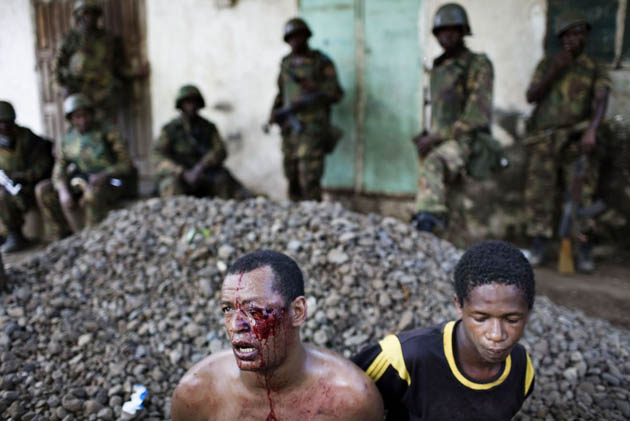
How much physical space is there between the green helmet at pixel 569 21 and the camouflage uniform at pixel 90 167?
431 cm

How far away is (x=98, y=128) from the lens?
17.4 ft

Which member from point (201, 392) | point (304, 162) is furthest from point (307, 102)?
point (201, 392)

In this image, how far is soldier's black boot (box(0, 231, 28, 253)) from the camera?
5.25 meters

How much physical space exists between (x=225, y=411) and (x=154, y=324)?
4.06ft

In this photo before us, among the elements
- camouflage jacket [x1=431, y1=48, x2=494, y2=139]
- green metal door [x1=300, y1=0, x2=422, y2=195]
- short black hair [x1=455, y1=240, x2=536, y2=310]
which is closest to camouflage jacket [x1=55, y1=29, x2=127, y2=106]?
green metal door [x1=300, y1=0, x2=422, y2=195]

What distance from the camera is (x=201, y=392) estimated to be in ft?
5.47

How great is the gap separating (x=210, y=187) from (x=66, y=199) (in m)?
1.44

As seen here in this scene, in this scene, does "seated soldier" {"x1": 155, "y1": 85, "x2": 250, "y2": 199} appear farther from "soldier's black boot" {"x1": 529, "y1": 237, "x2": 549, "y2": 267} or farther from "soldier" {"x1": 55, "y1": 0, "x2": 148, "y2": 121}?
"soldier's black boot" {"x1": 529, "y1": 237, "x2": 549, "y2": 267}

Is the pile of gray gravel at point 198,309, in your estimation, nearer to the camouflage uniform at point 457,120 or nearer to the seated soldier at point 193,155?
Result: the camouflage uniform at point 457,120

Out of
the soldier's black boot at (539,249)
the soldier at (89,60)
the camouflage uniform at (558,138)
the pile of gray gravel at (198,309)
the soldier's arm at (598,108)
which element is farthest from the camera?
the soldier at (89,60)

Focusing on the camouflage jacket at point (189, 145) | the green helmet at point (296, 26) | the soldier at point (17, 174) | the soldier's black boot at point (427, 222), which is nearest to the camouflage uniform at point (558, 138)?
the soldier's black boot at point (427, 222)

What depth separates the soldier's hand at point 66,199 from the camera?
504 centimetres

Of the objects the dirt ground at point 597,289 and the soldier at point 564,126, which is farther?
the soldier at point 564,126

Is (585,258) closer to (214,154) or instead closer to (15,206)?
(214,154)
